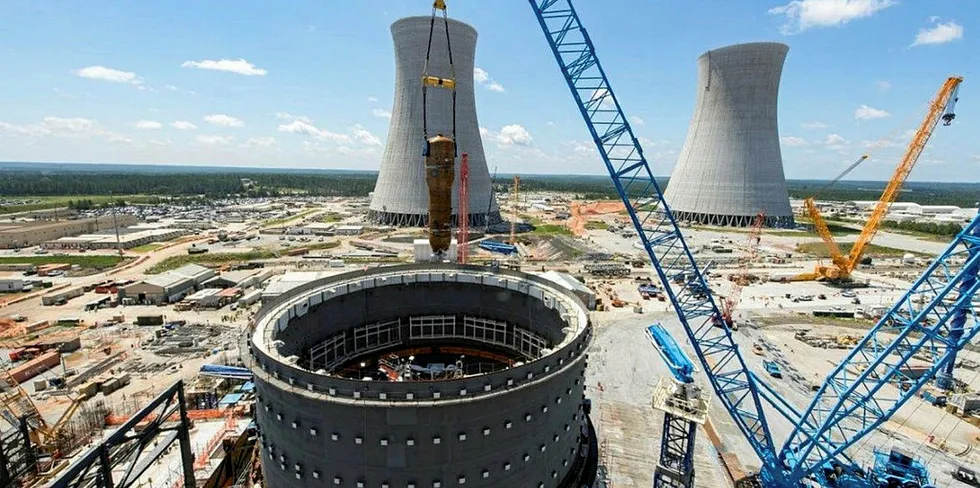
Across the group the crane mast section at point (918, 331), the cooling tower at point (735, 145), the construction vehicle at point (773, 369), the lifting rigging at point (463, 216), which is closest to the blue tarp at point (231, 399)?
the lifting rigging at point (463, 216)

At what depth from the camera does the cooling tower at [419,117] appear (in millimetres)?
128500

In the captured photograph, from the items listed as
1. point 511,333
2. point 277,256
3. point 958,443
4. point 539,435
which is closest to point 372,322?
point 511,333

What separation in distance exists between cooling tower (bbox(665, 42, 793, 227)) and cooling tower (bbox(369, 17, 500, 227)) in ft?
263

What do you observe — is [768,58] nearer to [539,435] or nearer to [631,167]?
[631,167]

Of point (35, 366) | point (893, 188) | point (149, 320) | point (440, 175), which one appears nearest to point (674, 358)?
point (440, 175)

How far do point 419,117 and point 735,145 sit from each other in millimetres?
108976

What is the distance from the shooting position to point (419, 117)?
133500mm

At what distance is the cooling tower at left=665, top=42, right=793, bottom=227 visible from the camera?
14725 centimetres

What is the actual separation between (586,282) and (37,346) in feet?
319

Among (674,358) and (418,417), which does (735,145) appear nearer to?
(674,358)

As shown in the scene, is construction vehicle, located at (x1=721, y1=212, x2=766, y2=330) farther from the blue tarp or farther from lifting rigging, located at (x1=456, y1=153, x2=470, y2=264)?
the blue tarp

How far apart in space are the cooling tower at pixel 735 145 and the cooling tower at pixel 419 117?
80062 mm

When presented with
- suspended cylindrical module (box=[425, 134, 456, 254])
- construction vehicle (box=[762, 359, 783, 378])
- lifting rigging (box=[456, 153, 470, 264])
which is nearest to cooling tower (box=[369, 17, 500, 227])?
lifting rigging (box=[456, 153, 470, 264])

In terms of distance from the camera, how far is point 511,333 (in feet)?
171
